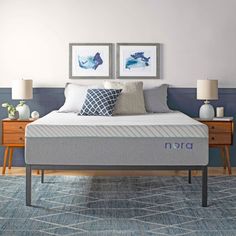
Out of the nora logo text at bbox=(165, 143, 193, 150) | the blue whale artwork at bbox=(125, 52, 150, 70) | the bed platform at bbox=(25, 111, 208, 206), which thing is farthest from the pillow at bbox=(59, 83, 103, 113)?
the nora logo text at bbox=(165, 143, 193, 150)

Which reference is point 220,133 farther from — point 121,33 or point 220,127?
point 121,33

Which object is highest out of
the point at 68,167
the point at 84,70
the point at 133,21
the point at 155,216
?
the point at 133,21

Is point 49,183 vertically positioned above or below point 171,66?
below

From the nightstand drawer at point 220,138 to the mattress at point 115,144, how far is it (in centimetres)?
157

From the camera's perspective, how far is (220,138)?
5672 millimetres

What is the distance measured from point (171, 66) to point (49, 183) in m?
2.08

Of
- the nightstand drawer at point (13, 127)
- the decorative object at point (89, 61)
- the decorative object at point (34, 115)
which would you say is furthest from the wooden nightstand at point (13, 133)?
the decorative object at point (89, 61)

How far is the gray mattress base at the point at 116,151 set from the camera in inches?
163

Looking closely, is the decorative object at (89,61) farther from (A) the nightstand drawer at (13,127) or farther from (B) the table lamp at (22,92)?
(A) the nightstand drawer at (13,127)

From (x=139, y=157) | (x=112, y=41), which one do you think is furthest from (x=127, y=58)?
(x=139, y=157)

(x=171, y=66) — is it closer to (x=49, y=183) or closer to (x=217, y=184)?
(x=217, y=184)

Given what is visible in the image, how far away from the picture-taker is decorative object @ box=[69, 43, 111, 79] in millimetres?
6141

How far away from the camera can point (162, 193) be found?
4.68m

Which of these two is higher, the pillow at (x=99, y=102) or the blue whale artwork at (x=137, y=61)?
the blue whale artwork at (x=137, y=61)
